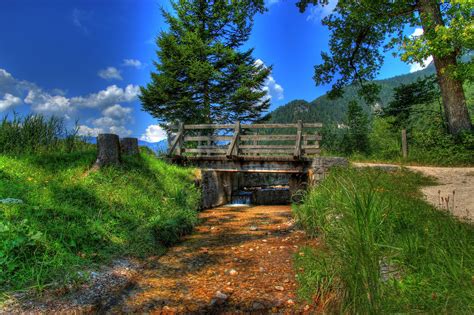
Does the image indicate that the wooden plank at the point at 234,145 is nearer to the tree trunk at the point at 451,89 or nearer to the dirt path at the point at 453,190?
the dirt path at the point at 453,190

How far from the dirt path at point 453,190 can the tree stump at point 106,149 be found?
7321mm

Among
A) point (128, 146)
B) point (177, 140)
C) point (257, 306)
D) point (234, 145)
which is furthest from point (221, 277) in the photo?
point (177, 140)

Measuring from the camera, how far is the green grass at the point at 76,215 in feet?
12.5

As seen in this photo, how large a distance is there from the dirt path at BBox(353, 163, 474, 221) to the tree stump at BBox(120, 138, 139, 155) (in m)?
8.54

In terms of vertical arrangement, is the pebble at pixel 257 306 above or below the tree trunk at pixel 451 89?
below

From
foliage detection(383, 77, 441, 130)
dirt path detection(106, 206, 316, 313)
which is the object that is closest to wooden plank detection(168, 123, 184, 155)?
dirt path detection(106, 206, 316, 313)

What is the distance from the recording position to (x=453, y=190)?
4781mm

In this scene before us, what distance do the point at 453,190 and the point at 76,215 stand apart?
20.8 ft

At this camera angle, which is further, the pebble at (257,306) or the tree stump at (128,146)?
the tree stump at (128,146)

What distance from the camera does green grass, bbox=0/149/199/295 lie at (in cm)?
381

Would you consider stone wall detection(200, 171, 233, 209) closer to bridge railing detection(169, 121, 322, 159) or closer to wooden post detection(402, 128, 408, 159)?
bridge railing detection(169, 121, 322, 159)

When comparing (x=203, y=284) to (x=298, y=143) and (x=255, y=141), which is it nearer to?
(x=298, y=143)

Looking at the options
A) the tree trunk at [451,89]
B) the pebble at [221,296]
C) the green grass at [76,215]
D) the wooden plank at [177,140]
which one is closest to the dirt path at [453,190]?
the pebble at [221,296]

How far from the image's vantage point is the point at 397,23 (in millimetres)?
14852
